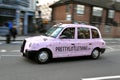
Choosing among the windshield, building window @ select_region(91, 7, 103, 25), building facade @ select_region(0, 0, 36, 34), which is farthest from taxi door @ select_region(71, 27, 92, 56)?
building window @ select_region(91, 7, 103, 25)

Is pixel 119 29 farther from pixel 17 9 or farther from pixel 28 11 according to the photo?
pixel 17 9

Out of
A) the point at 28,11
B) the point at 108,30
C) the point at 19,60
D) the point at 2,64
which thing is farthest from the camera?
the point at 108,30

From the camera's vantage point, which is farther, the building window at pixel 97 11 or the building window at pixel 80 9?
the building window at pixel 97 11

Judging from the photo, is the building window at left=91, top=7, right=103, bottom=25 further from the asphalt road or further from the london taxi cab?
the asphalt road

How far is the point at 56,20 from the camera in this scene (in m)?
41.2

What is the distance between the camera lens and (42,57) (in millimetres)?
10523

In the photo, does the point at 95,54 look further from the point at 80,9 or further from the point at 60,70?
the point at 80,9

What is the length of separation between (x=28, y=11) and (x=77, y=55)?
829 inches

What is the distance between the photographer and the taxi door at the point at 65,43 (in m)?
11.0

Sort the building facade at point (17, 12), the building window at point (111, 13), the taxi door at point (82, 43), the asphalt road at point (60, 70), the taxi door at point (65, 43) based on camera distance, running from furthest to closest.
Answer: the building window at point (111, 13), the building facade at point (17, 12), the taxi door at point (82, 43), the taxi door at point (65, 43), the asphalt road at point (60, 70)

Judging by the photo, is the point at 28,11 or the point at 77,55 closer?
the point at 77,55

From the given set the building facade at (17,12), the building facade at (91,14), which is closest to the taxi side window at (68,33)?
the building facade at (17,12)

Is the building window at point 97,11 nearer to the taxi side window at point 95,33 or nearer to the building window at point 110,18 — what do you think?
the building window at point 110,18

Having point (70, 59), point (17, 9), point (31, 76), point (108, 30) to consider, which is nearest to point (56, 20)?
point (108, 30)
